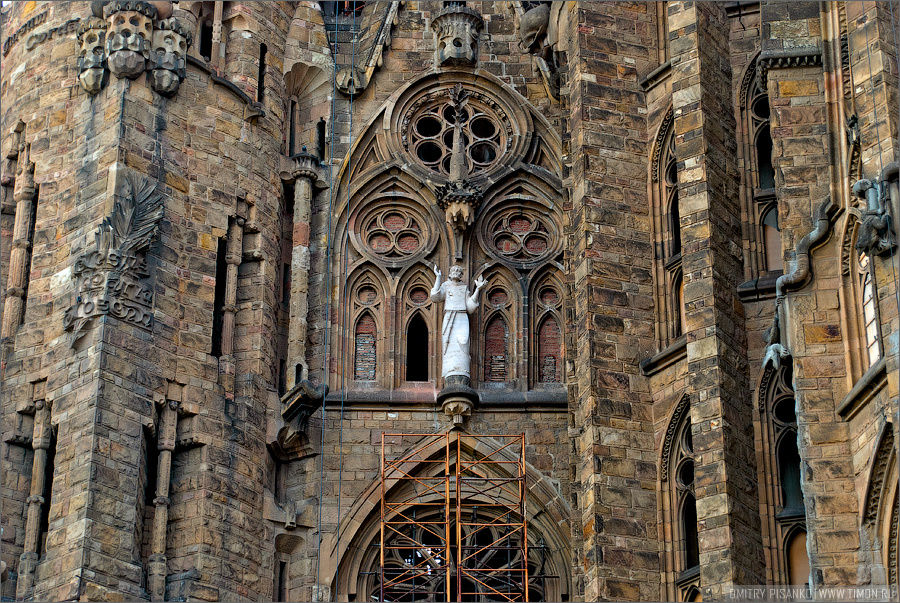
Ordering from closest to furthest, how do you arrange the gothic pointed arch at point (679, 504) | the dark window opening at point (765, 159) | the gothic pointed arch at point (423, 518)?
the gothic pointed arch at point (679, 504)
the dark window opening at point (765, 159)
the gothic pointed arch at point (423, 518)

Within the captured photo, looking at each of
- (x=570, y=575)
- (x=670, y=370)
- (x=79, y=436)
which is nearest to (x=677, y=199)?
(x=670, y=370)

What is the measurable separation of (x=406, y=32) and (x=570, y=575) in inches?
362

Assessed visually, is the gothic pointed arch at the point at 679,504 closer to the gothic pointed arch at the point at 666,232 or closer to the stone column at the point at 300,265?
the gothic pointed arch at the point at 666,232

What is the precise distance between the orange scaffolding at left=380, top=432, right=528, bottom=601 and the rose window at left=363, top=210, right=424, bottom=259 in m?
3.17

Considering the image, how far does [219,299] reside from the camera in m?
33.4

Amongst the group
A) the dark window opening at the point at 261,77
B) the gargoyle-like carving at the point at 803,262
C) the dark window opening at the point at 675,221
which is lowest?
the gargoyle-like carving at the point at 803,262

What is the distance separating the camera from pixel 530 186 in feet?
117

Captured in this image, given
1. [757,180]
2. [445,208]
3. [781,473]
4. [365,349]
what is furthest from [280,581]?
[757,180]

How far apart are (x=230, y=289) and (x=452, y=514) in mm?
4555

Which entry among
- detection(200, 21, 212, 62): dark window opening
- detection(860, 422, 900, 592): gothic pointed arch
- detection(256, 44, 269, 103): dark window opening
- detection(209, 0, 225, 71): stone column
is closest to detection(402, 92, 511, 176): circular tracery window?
detection(256, 44, 269, 103): dark window opening

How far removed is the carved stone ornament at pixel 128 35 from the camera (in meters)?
33.3

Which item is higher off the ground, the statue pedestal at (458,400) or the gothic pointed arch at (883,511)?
the statue pedestal at (458,400)

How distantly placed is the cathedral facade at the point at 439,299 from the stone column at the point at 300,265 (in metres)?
0.05

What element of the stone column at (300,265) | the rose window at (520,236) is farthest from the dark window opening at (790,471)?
the stone column at (300,265)
